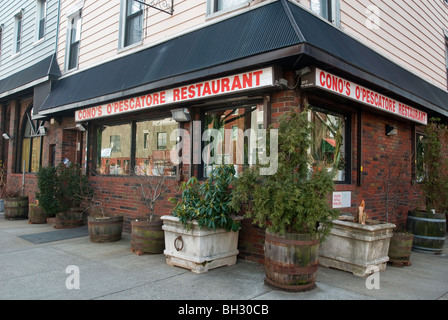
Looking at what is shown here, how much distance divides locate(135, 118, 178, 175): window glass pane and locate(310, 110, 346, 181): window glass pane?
111 inches

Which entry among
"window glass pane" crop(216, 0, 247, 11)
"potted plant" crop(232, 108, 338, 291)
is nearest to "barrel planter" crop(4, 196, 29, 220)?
"window glass pane" crop(216, 0, 247, 11)

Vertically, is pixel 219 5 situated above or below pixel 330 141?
above

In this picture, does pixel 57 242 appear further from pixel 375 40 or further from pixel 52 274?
pixel 375 40

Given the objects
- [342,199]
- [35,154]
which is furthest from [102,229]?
[35,154]

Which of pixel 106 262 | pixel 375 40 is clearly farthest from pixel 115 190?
pixel 375 40

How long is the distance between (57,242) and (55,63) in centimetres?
584

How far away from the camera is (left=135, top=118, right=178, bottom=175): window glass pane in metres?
7.04

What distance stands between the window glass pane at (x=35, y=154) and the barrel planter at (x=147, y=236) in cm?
705

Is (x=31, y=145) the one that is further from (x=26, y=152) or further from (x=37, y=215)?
(x=37, y=215)

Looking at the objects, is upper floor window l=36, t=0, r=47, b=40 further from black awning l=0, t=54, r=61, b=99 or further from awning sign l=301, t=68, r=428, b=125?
awning sign l=301, t=68, r=428, b=125

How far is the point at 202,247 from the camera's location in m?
4.71

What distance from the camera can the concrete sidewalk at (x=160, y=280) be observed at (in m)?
3.93

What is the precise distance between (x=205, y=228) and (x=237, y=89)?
6.92ft

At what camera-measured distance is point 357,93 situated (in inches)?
217
